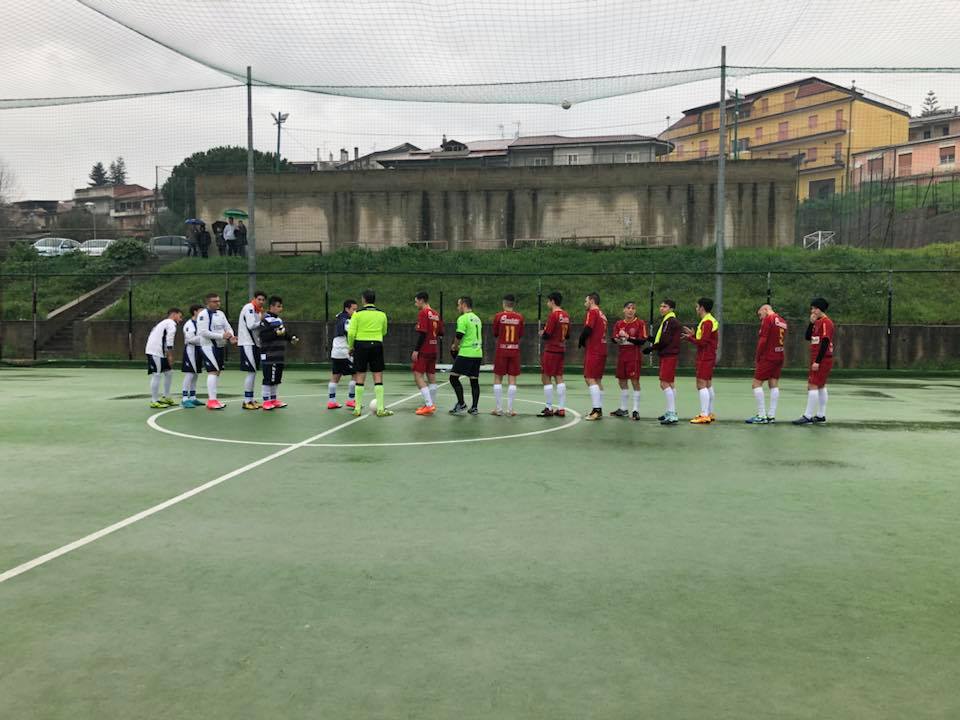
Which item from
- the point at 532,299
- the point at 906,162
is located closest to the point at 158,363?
the point at 532,299

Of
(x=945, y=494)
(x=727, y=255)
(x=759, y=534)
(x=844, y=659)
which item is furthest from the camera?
(x=727, y=255)

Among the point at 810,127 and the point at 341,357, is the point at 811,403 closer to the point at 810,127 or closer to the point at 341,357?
the point at 341,357

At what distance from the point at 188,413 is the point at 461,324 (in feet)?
17.0

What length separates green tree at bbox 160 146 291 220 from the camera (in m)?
59.6

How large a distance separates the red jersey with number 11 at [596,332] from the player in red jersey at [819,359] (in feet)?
11.4

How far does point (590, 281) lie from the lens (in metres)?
32.0

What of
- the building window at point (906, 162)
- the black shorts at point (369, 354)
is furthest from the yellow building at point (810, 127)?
the black shorts at point (369, 354)

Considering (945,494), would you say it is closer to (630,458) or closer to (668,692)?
(630,458)

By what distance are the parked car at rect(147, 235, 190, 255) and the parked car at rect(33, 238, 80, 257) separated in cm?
465

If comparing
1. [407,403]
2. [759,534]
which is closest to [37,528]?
[759,534]

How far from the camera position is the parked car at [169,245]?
47.2 metres

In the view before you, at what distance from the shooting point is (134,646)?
4.24 metres

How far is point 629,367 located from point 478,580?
29.1 feet

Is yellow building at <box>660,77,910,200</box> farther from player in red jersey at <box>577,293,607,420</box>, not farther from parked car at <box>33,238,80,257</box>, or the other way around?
player in red jersey at <box>577,293,607,420</box>
